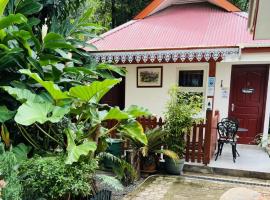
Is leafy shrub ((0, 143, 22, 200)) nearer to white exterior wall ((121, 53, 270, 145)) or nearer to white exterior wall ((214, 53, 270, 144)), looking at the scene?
white exterior wall ((121, 53, 270, 145))

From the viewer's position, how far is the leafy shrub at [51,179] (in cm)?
290

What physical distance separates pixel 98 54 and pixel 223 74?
11.8 ft

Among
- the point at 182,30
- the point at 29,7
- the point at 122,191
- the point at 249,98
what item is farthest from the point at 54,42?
the point at 249,98

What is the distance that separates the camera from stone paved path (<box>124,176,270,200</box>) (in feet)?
14.4

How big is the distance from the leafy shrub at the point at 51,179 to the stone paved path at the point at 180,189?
5.10ft

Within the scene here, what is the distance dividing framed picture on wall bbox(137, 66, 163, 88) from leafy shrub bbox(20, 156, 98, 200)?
210 inches

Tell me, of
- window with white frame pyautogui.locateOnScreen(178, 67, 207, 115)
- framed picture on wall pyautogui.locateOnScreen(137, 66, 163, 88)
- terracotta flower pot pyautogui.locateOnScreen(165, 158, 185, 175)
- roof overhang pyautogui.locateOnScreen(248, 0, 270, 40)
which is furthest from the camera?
framed picture on wall pyautogui.locateOnScreen(137, 66, 163, 88)

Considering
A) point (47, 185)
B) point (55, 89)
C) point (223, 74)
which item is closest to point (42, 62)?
point (55, 89)

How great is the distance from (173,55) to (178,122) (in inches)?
58.1

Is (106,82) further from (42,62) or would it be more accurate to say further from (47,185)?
(47,185)

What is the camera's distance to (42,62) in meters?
3.60

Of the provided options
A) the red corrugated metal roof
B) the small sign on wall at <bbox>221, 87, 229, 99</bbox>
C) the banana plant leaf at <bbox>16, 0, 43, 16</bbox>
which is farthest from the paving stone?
the small sign on wall at <bbox>221, 87, 229, 99</bbox>

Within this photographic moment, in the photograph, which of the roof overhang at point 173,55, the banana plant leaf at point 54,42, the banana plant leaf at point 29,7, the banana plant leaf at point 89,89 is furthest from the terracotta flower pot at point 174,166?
the banana plant leaf at point 29,7

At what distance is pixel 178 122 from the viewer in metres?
5.32
